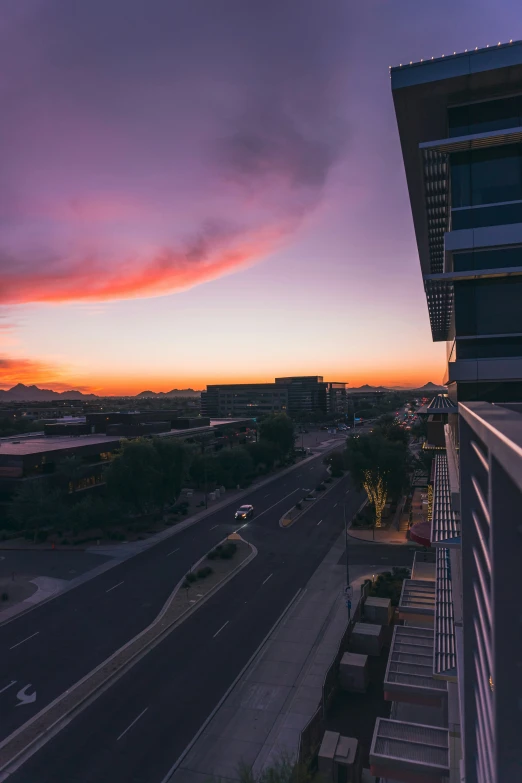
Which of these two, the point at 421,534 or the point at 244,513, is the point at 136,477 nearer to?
the point at 244,513

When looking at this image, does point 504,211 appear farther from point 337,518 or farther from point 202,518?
point 202,518

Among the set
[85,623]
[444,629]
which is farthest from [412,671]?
[85,623]

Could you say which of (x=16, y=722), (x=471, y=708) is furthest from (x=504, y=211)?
(x=16, y=722)

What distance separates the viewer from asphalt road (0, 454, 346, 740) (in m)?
22.6

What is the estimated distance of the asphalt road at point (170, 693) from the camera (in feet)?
57.8

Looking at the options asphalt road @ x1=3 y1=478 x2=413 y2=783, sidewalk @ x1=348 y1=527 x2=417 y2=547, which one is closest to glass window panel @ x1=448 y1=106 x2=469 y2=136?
asphalt road @ x1=3 y1=478 x2=413 y2=783

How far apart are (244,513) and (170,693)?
31.6m

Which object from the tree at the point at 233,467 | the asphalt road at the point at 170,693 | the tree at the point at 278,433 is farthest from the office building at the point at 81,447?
the asphalt road at the point at 170,693

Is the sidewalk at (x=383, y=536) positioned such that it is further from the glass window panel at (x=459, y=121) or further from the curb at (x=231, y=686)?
the glass window panel at (x=459, y=121)

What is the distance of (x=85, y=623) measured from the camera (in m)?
28.8

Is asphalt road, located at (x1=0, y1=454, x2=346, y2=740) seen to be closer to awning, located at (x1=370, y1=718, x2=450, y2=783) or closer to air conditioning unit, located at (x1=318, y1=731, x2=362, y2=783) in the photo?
air conditioning unit, located at (x1=318, y1=731, x2=362, y2=783)

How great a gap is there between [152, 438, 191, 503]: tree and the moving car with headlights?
7.54m

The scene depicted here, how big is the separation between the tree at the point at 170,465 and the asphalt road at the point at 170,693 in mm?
17659

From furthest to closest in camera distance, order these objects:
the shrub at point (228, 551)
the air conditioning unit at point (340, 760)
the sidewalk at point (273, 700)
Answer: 1. the shrub at point (228, 551)
2. the sidewalk at point (273, 700)
3. the air conditioning unit at point (340, 760)
